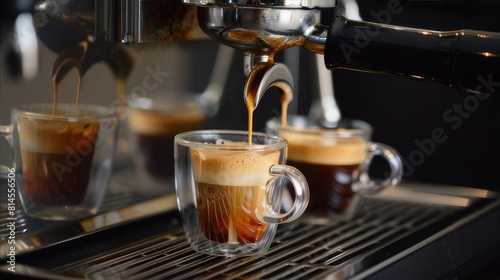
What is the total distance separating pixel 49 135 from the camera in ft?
2.46

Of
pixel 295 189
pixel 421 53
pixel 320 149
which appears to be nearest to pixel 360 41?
pixel 421 53

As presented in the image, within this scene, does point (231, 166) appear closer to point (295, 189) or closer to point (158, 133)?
point (295, 189)

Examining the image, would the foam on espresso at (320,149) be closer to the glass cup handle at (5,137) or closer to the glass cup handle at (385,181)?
the glass cup handle at (385,181)

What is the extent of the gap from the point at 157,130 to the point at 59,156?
17 cm

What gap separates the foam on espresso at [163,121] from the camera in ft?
2.85

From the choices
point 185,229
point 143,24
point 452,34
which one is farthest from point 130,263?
point 452,34

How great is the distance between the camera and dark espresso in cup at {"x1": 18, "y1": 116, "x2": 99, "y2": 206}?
2.45ft

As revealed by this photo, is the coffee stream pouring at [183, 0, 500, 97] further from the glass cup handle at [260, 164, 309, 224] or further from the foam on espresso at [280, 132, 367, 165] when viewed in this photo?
the foam on espresso at [280, 132, 367, 165]

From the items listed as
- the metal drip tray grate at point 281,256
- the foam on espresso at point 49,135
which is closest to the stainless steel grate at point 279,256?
the metal drip tray grate at point 281,256

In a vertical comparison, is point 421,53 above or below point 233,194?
above

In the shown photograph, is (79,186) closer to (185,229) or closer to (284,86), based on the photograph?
(185,229)

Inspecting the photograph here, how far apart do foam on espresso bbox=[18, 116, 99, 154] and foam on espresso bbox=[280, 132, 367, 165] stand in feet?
0.81

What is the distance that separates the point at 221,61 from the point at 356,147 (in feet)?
0.57

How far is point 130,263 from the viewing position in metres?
0.71
